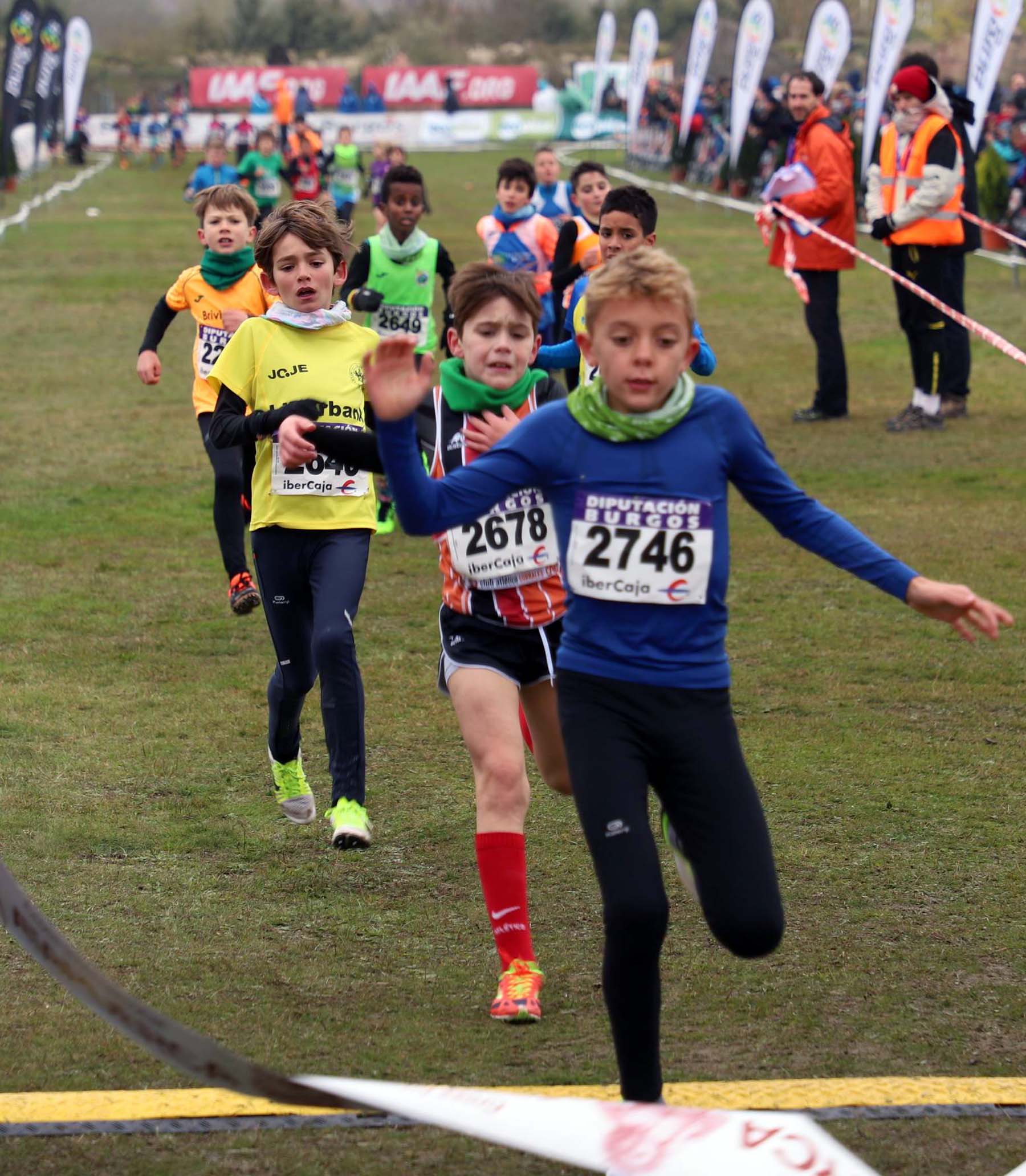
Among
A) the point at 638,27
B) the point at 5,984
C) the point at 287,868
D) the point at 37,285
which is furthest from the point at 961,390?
the point at 638,27

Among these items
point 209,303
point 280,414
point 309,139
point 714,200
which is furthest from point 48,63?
point 280,414

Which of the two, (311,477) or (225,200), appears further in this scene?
(225,200)

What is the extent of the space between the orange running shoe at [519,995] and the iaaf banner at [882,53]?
Answer: 2068cm

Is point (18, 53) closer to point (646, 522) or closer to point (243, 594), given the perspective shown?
point (243, 594)

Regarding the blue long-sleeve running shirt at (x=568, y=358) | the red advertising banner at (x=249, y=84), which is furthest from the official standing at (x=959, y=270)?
the red advertising banner at (x=249, y=84)

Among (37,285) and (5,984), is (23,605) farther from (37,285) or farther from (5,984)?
(37,285)

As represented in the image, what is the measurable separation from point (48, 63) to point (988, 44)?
21.7 metres

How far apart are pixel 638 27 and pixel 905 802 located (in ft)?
124

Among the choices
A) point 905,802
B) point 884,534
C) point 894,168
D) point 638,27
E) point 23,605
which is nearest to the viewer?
point 905,802

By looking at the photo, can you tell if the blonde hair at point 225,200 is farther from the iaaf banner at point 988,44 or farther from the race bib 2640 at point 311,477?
the iaaf banner at point 988,44

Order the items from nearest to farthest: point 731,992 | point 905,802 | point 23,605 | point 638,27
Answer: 1. point 731,992
2. point 905,802
3. point 23,605
4. point 638,27

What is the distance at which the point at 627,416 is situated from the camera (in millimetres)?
3867

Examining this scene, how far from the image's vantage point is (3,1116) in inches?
153

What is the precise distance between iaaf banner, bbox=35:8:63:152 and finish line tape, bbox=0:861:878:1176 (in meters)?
34.1
